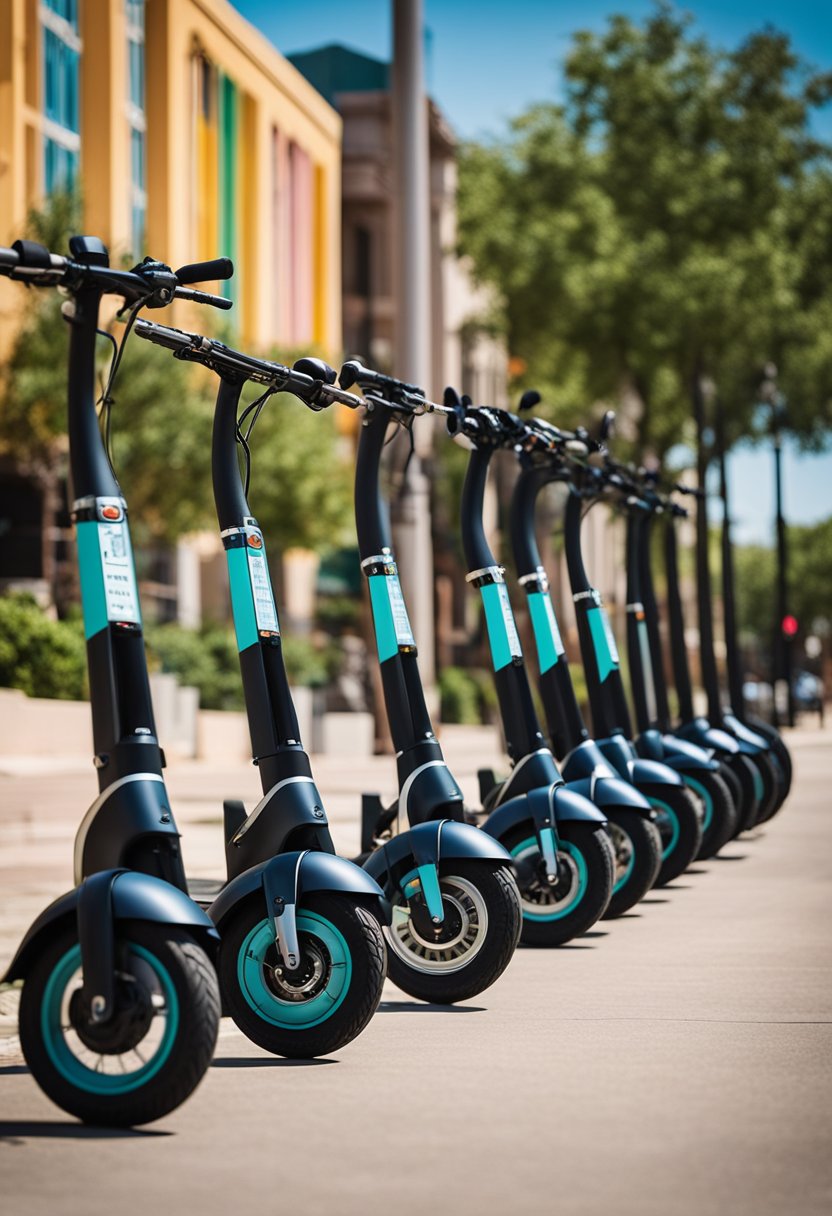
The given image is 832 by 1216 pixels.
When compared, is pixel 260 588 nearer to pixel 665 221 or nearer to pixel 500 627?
pixel 500 627

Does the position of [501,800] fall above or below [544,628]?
below

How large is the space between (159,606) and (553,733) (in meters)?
31.0

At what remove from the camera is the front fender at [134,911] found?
20.3 ft

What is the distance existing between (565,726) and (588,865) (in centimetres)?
144

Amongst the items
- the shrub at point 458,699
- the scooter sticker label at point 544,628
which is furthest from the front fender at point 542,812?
the shrub at point 458,699

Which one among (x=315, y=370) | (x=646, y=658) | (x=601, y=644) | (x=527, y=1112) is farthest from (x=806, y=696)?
(x=527, y=1112)

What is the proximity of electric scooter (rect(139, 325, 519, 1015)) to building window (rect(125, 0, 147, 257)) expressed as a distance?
1275 inches

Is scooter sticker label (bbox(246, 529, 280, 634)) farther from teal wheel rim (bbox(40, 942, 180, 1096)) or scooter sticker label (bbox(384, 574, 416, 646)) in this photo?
teal wheel rim (bbox(40, 942, 180, 1096))

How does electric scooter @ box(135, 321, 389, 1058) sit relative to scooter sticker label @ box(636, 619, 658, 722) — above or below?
below

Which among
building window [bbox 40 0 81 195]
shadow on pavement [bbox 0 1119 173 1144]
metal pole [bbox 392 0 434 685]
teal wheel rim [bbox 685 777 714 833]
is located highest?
building window [bbox 40 0 81 195]

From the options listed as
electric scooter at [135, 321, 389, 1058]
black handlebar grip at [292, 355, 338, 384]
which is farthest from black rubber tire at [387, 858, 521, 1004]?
black handlebar grip at [292, 355, 338, 384]

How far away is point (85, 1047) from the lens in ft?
20.6

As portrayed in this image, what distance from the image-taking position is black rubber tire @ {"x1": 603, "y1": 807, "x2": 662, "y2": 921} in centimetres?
1097

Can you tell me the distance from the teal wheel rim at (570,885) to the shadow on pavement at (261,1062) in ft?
8.36
